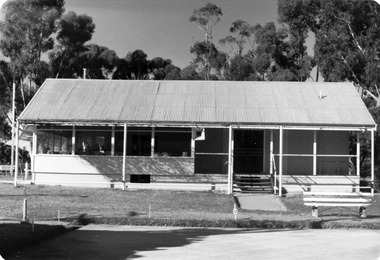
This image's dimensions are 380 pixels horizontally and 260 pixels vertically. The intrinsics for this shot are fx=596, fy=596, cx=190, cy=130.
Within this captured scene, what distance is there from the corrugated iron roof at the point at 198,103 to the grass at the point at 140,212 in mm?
2993

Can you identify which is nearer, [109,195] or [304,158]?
[109,195]

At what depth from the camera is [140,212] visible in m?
15.4

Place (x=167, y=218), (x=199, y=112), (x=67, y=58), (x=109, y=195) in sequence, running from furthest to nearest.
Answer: (x=67, y=58) → (x=199, y=112) → (x=109, y=195) → (x=167, y=218)

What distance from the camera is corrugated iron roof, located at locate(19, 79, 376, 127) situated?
2288cm

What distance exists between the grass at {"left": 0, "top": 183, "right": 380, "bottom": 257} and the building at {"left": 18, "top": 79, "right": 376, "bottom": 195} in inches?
73.6

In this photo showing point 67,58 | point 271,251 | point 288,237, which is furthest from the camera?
point 67,58

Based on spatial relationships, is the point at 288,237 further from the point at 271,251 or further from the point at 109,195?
the point at 109,195

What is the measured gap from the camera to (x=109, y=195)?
19.8 meters

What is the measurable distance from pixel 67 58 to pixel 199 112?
36.6ft

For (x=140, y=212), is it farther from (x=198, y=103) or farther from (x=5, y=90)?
(x=5, y=90)

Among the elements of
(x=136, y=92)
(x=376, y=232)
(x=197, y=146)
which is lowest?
(x=376, y=232)

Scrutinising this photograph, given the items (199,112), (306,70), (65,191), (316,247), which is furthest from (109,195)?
(306,70)

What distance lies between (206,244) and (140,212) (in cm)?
570

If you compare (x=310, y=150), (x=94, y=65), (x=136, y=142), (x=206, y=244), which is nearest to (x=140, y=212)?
(x=206, y=244)
